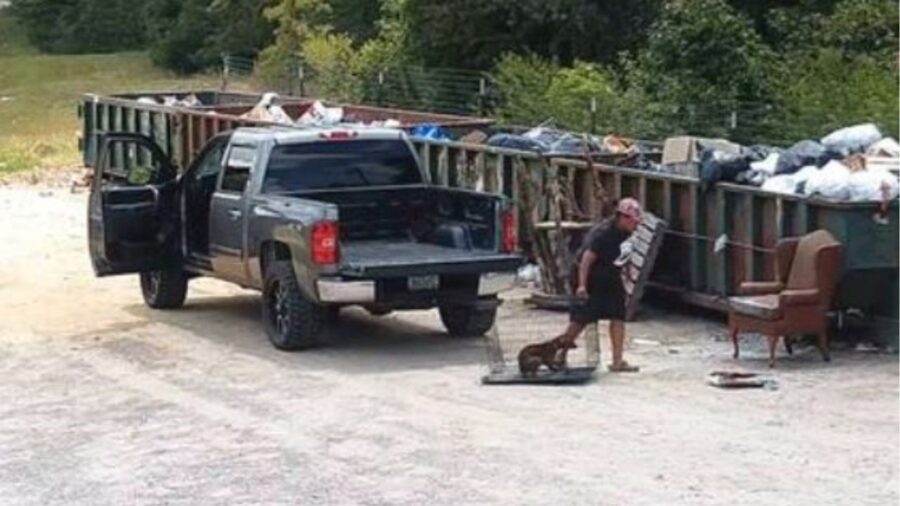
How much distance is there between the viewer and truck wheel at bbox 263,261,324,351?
16.1 m

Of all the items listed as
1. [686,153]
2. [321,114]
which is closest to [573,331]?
[686,153]

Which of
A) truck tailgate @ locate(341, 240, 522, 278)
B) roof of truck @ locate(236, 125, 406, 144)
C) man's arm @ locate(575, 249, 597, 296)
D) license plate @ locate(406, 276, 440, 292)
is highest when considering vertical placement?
roof of truck @ locate(236, 125, 406, 144)

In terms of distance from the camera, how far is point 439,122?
25.8 metres

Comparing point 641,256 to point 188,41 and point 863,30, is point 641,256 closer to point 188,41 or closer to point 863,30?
point 863,30

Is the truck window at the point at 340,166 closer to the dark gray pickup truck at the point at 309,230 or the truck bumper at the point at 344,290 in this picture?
the dark gray pickup truck at the point at 309,230

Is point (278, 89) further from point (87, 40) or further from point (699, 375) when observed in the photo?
point (87, 40)

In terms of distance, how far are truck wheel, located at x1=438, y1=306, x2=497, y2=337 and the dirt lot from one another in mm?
221

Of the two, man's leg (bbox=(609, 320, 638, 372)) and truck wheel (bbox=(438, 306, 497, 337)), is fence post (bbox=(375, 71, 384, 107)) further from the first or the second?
man's leg (bbox=(609, 320, 638, 372))

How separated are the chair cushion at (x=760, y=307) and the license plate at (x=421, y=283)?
248 cm

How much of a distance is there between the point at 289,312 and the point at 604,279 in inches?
118

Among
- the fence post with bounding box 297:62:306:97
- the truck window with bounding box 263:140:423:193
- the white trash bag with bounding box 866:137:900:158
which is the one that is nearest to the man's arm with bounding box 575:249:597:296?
the truck window with bounding box 263:140:423:193

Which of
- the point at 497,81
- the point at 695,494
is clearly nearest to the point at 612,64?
the point at 497,81

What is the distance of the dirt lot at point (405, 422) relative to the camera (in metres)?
10.8

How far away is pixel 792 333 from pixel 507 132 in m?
9.95
